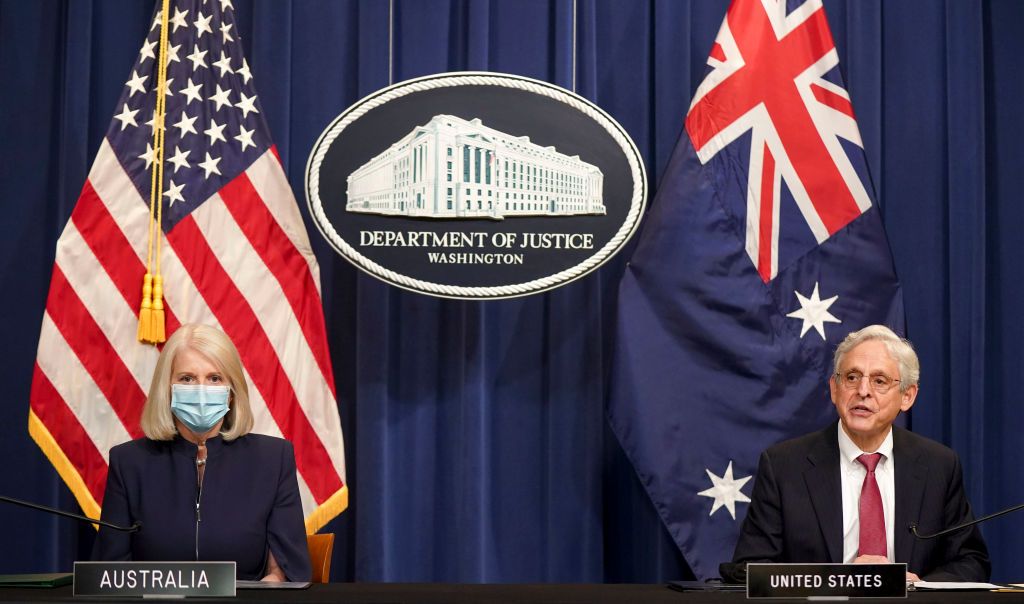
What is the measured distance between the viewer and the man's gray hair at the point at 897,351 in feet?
9.59

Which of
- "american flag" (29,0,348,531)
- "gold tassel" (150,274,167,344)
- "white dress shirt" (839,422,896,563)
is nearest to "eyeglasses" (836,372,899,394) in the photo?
"white dress shirt" (839,422,896,563)

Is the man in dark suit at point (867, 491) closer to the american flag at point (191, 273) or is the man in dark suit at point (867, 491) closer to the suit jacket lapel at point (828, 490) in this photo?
the suit jacket lapel at point (828, 490)

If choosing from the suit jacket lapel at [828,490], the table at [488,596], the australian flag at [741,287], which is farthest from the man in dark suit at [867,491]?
the australian flag at [741,287]

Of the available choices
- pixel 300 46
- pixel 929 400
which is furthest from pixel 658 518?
pixel 300 46

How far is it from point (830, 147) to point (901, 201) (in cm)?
60

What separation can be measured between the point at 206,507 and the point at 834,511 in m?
1.56

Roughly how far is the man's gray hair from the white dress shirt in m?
0.15

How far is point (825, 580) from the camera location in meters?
2.10

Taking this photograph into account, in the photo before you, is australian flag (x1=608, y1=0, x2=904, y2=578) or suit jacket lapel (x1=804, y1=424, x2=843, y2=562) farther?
australian flag (x1=608, y1=0, x2=904, y2=578)

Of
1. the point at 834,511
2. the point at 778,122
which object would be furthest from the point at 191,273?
the point at 834,511

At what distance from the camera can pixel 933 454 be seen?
2.86 metres

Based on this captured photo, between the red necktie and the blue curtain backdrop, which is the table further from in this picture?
the blue curtain backdrop

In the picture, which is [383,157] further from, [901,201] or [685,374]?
[901,201]

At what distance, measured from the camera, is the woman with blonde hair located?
2.74 metres
